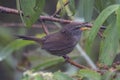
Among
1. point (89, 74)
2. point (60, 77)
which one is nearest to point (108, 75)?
point (89, 74)

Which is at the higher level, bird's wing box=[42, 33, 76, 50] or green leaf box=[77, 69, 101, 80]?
bird's wing box=[42, 33, 76, 50]

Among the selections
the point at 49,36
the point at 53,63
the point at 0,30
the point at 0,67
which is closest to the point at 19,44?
the point at 53,63

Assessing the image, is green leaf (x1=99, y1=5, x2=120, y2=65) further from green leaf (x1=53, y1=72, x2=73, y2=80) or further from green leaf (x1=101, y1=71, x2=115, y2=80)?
green leaf (x1=53, y1=72, x2=73, y2=80)

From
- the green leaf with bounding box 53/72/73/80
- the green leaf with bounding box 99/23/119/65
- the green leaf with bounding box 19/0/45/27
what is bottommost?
the green leaf with bounding box 53/72/73/80

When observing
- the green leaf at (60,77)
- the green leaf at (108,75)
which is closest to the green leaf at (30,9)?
the green leaf at (60,77)

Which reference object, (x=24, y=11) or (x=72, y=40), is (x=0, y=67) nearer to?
(x=72, y=40)

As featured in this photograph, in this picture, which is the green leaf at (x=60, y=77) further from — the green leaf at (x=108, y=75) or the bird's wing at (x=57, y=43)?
the bird's wing at (x=57, y=43)

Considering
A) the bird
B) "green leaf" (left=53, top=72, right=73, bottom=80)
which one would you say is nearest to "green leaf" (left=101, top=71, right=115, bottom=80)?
"green leaf" (left=53, top=72, right=73, bottom=80)
